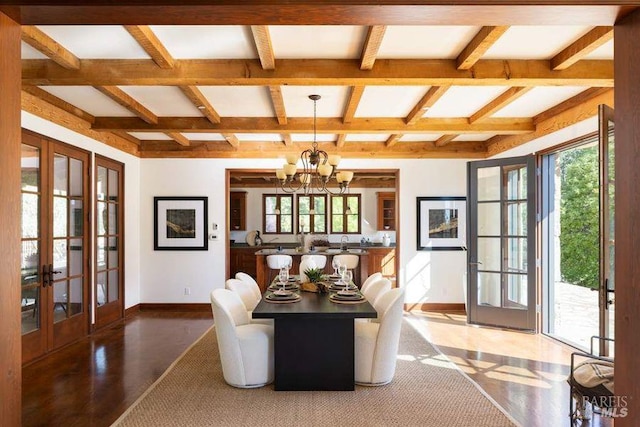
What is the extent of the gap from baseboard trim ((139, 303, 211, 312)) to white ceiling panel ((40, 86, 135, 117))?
3.12 meters

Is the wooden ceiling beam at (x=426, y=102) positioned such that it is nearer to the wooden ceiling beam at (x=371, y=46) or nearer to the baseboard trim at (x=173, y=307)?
the wooden ceiling beam at (x=371, y=46)

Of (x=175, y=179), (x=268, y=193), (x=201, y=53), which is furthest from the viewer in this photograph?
(x=268, y=193)

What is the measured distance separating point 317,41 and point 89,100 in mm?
2824

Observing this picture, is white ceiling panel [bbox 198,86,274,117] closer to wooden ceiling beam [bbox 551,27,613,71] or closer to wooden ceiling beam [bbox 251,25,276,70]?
wooden ceiling beam [bbox 251,25,276,70]

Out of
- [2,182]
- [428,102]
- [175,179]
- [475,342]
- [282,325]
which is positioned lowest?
[475,342]

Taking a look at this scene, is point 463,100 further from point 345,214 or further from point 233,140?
point 345,214

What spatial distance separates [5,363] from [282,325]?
189cm

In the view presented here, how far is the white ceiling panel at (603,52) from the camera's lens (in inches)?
123

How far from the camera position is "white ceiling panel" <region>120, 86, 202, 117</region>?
13.3ft

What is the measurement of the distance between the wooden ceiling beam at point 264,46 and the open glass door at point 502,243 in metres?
3.55

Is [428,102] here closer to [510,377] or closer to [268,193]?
[510,377]

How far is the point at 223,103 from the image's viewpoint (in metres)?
4.51

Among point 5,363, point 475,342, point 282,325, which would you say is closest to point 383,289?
point 282,325

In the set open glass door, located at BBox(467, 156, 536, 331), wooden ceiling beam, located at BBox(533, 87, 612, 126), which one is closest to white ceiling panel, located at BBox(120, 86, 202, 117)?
open glass door, located at BBox(467, 156, 536, 331)
